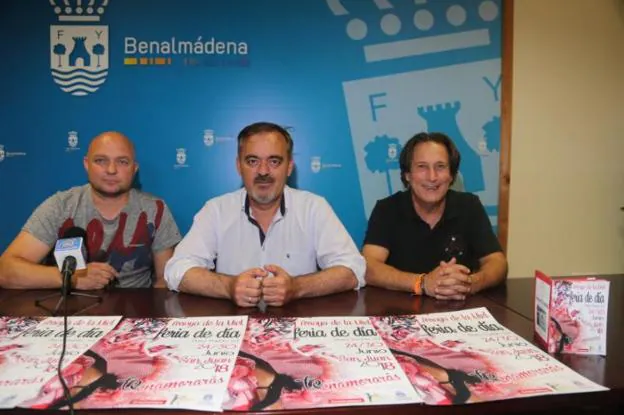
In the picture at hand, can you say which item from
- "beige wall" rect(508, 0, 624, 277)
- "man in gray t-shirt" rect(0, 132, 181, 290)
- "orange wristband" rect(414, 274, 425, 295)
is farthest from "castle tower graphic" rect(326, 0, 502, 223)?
"man in gray t-shirt" rect(0, 132, 181, 290)

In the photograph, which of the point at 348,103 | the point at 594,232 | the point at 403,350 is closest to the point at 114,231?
the point at 348,103

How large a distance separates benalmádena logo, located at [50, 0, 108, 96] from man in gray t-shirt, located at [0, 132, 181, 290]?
0.54 meters

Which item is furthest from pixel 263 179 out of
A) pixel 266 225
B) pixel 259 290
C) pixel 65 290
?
pixel 65 290

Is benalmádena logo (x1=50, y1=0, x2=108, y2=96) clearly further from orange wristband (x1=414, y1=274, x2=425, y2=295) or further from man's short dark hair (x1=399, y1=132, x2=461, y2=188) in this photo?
orange wristband (x1=414, y1=274, x2=425, y2=295)

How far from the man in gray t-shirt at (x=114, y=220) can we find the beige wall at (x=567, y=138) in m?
1.98

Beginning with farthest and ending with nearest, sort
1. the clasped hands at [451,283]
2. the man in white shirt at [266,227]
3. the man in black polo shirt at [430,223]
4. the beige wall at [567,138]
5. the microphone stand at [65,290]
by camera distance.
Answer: the beige wall at [567,138] → the man in black polo shirt at [430,223] → the man in white shirt at [266,227] → the clasped hands at [451,283] → the microphone stand at [65,290]

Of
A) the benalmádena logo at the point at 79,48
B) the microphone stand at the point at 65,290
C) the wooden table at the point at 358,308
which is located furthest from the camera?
the benalmádena logo at the point at 79,48

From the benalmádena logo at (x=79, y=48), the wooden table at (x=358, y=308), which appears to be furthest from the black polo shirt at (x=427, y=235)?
the benalmádena logo at (x=79, y=48)

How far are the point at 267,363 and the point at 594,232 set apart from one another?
→ 8.33 ft

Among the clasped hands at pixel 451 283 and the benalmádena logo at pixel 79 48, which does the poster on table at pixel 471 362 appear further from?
the benalmádena logo at pixel 79 48

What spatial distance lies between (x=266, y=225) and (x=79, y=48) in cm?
145

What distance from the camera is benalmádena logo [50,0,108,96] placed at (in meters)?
2.40

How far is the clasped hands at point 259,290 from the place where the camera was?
55.4 inches

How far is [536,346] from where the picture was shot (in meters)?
1.07
